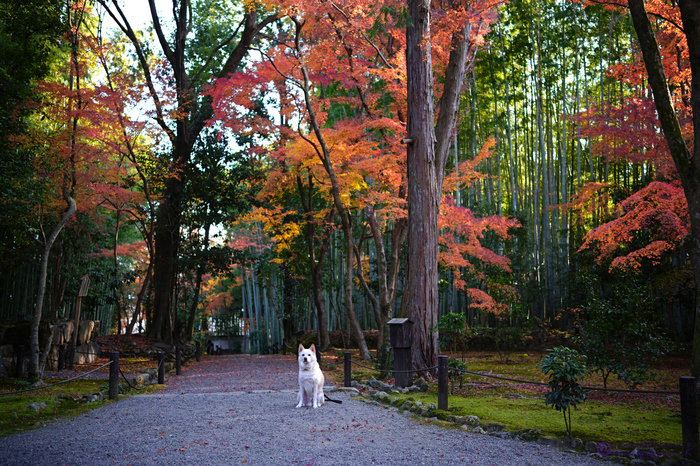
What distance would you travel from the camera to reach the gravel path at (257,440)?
3586 millimetres

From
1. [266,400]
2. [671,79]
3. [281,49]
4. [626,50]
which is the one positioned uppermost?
[626,50]

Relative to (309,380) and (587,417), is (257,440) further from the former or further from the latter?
(587,417)

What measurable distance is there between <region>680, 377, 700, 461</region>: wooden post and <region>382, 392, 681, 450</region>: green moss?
45 cm

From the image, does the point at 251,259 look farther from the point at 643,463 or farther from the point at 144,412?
the point at 643,463

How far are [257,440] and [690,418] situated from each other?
322 cm

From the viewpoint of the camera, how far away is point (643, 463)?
3.38 metres

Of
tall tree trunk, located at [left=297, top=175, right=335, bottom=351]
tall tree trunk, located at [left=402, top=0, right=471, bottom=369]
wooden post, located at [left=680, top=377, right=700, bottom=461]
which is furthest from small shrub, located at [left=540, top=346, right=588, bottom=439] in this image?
→ tall tree trunk, located at [left=297, top=175, right=335, bottom=351]

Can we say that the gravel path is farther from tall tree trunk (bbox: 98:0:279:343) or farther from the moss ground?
tall tree trunk (bbox: 98:0:279:343)

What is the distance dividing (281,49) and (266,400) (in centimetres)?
739

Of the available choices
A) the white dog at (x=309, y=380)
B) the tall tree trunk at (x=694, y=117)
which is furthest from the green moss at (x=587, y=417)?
the white dog at (x=309, y=380)

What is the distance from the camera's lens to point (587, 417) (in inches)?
193

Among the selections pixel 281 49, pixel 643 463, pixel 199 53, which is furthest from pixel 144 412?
pixel 199 53

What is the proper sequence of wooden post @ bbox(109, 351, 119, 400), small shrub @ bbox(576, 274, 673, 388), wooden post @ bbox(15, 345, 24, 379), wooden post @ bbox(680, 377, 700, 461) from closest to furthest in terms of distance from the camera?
wooden post @ bbox(680, 377, 700, 461), small shrub @ bbox(576, 274, 673, 388), wooden post @ bbox(109, 351, 119, 400), wooden post @ bbox(15, 345, 24, 379)

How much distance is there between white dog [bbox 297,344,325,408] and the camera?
554 cm
